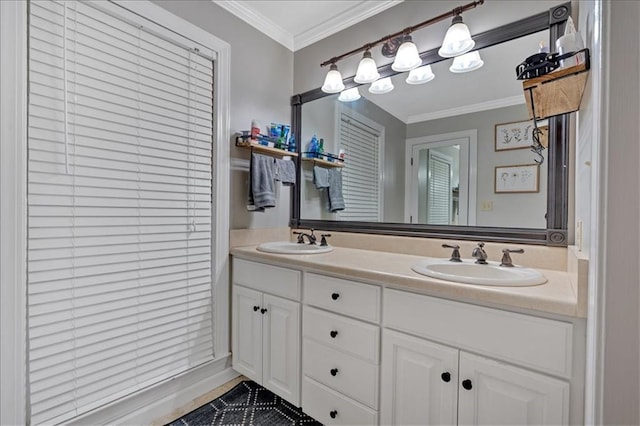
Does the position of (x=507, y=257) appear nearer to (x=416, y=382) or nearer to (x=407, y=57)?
(x=416, y=382)

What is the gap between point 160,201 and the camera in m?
1.56

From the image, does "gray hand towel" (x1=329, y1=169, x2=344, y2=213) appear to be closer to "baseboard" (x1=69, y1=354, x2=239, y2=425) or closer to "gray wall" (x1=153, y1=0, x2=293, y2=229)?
"gray wall" (x1=153, y1=0, x2=293, y2=229)

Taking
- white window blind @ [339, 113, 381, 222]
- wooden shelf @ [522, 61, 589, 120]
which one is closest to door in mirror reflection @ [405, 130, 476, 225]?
white window blind @ [339, 113, 381, 222]

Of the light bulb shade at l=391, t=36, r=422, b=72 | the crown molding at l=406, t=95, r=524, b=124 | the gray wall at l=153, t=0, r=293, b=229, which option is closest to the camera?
the crown molding at l=406, t=95, r=524, b=124

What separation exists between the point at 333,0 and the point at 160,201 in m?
1.64

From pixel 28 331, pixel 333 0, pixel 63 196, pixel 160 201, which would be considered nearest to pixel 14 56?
pixel 63 196

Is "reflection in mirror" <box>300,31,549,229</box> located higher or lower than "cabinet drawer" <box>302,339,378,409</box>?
higher

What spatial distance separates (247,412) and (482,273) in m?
1.43

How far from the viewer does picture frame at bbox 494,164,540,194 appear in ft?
4.46

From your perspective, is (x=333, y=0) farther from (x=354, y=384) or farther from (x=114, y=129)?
(x=354, y=384)

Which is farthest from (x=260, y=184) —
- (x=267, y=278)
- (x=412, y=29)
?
(x=412, y=29)

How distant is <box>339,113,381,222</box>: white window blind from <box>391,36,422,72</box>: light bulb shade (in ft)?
1.37

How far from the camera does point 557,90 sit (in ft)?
3.20

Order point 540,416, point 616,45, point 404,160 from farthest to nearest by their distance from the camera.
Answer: point 404,160, point 540,416, point 616,45
